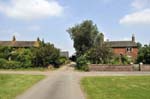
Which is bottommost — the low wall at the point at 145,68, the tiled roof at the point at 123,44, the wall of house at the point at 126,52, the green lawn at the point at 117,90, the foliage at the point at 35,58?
the green lawn at the point at 117,90

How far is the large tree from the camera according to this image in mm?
83312

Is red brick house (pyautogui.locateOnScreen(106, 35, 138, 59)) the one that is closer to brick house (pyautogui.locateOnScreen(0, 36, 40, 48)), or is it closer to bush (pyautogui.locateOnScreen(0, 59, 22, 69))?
brick house (pyautogui.locateOnScreen(0, 36, 40, 48))

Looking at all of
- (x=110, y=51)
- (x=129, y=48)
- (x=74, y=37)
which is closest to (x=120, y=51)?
(x=129, y=48)

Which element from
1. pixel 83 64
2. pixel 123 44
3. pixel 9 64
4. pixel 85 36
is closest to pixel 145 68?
pixel 83 64

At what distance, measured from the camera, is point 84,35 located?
8344 cm

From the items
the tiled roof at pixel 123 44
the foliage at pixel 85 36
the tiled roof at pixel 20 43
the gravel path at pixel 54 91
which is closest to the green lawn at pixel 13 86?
the gravel path at pixel 54 91

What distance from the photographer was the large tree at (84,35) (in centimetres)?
8331

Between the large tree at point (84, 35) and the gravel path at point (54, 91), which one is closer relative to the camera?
the gravel path at point (54, 91)

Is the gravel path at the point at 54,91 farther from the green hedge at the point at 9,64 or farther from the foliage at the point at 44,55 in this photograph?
the green hedge at the point at 9,64

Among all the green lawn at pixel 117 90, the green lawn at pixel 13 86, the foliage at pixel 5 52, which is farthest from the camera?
the foliage at pixel 5 52

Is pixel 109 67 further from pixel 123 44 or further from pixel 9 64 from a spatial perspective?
pixel 123 44

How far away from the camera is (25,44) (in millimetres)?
92500

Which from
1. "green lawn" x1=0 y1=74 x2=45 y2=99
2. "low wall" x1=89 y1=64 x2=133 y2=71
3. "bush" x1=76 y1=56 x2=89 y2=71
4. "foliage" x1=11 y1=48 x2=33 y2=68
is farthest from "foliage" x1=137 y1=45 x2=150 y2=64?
"green lawn" x1=0 y1=74 x2=45 y2=99

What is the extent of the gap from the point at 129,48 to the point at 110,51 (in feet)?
73.9
